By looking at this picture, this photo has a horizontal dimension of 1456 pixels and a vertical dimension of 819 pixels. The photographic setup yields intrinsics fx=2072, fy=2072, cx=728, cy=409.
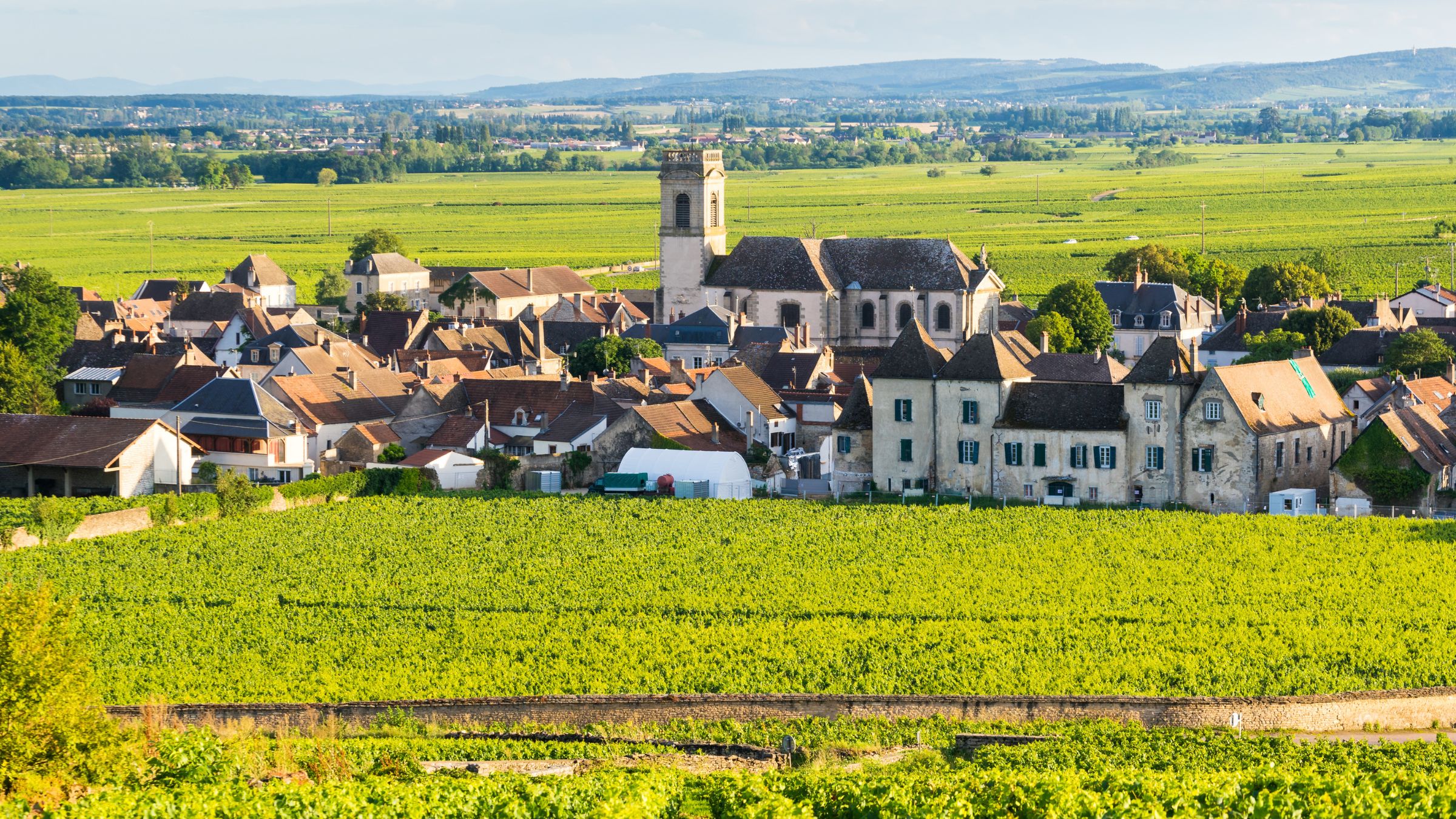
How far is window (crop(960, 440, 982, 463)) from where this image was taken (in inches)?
2293

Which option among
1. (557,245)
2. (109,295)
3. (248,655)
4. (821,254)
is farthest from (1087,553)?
(557,245)

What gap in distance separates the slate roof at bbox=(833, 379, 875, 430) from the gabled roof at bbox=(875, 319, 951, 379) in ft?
3.22

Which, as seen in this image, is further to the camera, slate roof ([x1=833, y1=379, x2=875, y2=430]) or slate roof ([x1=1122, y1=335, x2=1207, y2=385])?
slate roof ([x1=833, y1=379, x2=875, y2=430])

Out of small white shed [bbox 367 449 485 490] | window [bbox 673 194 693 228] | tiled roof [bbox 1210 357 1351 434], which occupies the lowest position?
small white shed [bbox 367 449 485 490]

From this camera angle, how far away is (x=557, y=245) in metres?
171

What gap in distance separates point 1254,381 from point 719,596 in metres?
19.3

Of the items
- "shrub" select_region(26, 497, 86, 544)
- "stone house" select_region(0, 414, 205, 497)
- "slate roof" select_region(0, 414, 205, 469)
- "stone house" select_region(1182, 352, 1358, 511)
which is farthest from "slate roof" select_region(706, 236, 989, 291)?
"shrub" select_region(26, 497, 86, 544)

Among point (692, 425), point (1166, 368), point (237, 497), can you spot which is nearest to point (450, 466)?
point (237, 497)

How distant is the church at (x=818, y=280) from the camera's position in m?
86.2

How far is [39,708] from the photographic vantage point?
28812 millimetres

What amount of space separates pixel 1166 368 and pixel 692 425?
590 inches

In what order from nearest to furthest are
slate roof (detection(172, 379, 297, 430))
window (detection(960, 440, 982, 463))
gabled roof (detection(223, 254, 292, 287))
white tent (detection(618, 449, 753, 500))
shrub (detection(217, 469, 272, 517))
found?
shrub (detection(217, 469, 272, 517)) < window (detection(960, 440, 982, 463)) < white tent (detection(618, 449, 753, 500)) < slate roof (detection(172, 379, 297, 430)) < gabled roof (detection(223, 254, 292, 287))

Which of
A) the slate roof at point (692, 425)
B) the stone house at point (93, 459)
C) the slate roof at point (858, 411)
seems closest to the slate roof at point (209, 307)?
the stone house at point (93, 459)

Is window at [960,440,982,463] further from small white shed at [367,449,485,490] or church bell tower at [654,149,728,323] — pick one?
church bell tower at [654,149,728,323]
